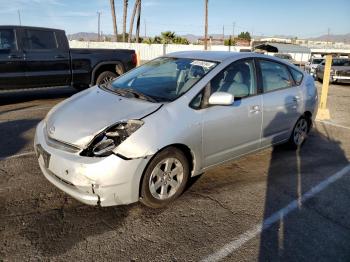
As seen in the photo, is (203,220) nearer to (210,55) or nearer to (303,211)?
(303,211)

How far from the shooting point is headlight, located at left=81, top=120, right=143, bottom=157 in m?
3.16

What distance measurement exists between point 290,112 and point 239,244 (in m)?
2.66

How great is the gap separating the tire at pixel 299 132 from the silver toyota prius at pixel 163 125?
1.20 ft

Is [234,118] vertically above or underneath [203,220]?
above

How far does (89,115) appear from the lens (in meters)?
3.50

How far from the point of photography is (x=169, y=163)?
3.50m

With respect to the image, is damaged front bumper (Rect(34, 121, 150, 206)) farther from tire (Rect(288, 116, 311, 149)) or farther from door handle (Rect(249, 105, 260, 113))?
tire (Rect(288, 116, 311, 149))

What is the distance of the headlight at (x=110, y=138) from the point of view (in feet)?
10.4

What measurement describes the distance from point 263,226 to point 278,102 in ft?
6.66

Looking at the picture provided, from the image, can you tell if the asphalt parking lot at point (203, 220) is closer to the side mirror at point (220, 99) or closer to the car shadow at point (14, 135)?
the car shadow at point (14, 135)

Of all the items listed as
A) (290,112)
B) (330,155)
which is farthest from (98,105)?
(330,155)

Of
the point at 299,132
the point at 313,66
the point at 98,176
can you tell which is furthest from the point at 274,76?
the point at 313,66

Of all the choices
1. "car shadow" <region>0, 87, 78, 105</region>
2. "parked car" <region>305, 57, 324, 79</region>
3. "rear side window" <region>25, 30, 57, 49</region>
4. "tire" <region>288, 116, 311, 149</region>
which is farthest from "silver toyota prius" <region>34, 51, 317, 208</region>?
"parked car" <region>305, 57, 324, 79</region>

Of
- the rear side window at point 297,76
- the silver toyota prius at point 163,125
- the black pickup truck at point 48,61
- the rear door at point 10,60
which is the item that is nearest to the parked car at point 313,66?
the black pickup truck at point 48,61
